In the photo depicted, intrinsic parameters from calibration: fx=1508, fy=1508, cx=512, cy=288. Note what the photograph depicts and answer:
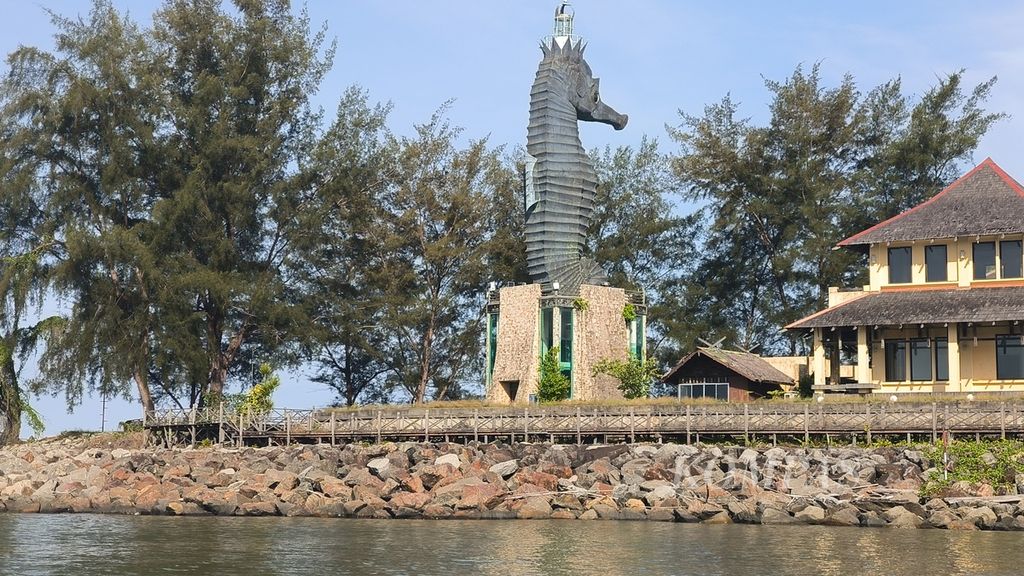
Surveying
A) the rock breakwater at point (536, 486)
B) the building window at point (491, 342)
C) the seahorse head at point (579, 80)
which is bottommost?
the rock breakwater at point (536, 486)

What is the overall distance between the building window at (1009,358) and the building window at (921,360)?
2.17 metres

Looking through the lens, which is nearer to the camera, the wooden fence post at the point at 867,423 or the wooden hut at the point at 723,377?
the wooden fence post at the point at 867,423

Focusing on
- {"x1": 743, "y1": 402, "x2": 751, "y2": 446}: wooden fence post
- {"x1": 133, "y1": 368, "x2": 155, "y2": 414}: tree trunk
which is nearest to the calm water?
{"x1": 743, "y1": 402, "x2": 751, "y2": 446}: wooden fence post

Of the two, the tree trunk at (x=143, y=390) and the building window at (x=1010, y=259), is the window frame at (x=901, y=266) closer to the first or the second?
the building window at (x=1010, y=259)

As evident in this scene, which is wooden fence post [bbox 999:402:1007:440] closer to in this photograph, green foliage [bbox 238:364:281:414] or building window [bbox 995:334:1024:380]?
building window [bbox 995:334:1024:380]

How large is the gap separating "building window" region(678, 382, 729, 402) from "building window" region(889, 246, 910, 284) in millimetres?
6880

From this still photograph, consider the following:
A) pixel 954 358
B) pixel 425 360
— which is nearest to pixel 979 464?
pixel 954 358

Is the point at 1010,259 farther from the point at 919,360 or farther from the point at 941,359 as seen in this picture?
the point at 919,360

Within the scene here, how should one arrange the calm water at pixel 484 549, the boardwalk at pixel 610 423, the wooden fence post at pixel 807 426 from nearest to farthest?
the calm water at pixel 484 549 → the boardwalk at pixel 610 423 → the wooden fence post at pixel 807 426

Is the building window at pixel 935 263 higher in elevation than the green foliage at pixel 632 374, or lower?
higher

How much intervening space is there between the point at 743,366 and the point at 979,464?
14393mm

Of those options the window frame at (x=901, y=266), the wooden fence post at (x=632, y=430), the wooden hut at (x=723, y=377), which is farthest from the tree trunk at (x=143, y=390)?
the window frame at (x=901, y=266)

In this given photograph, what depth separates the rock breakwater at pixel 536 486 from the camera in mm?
38344

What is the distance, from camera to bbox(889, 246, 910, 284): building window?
51906 mm
